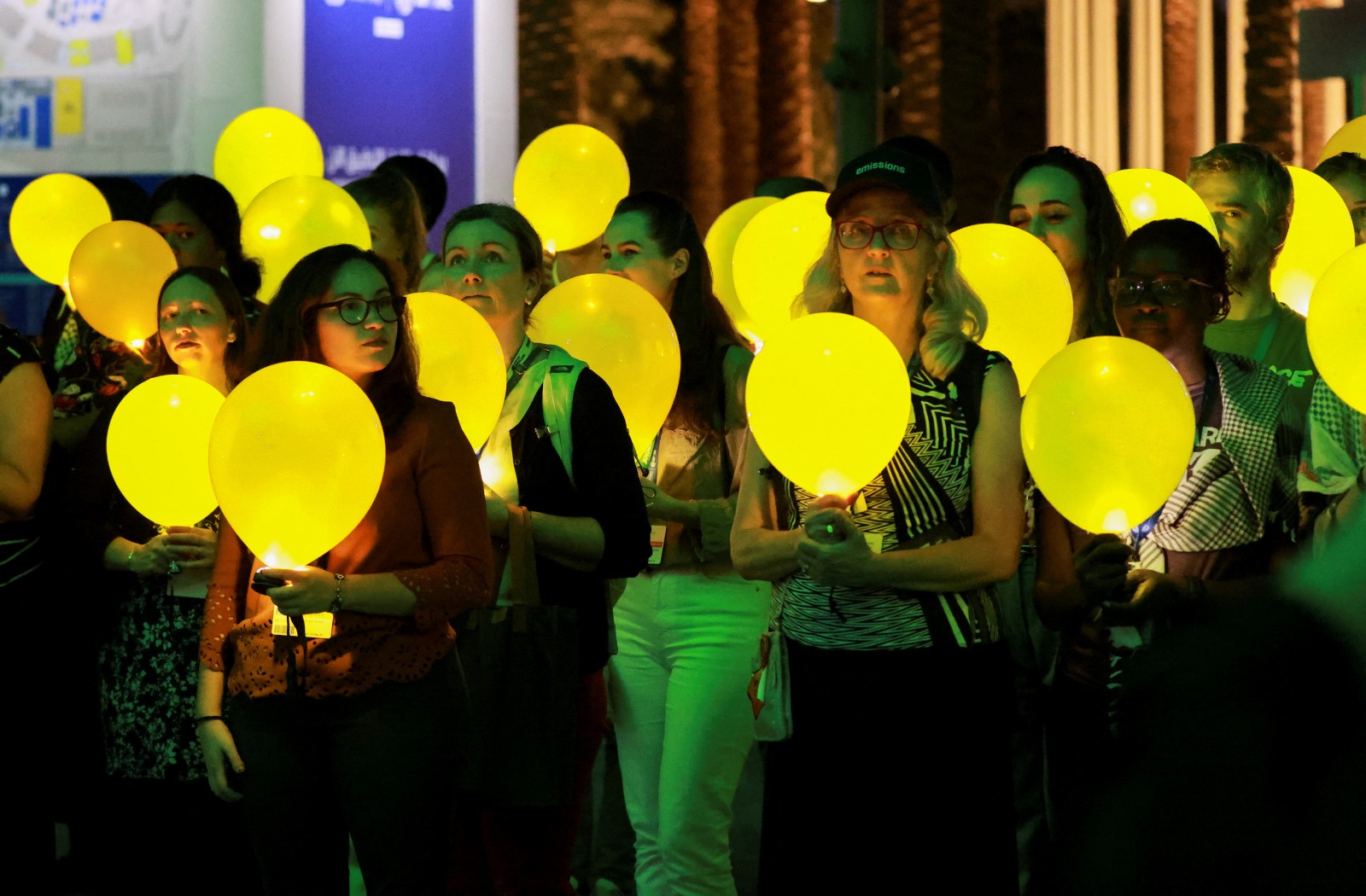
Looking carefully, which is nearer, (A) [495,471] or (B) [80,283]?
(A) [495,471]

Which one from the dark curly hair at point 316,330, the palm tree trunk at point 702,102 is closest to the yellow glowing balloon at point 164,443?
the dark curly hair at point 316,330

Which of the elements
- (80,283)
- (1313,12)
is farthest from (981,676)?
(1313,12)

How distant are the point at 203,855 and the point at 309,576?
1.43 metres

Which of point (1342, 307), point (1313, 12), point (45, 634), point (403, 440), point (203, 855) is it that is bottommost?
point (203, 855)

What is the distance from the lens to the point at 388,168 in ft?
16.9

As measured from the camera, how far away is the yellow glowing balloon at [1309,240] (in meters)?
4.12

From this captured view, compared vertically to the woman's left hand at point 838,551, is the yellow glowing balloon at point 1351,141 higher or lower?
higher

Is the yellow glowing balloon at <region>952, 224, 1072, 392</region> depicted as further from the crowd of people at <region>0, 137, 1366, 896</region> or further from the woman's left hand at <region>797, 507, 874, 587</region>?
the woman's left hand at <region>797, 507, 874, 587</region>

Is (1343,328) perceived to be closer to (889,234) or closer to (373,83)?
(889,234)

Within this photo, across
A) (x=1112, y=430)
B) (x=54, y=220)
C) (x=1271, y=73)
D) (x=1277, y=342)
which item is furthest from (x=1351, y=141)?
(x=54, y=220)

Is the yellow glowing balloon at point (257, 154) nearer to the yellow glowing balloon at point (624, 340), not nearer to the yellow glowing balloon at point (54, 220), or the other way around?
the yellow glowing balloon at point (54, 220)

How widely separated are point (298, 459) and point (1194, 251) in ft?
5.17

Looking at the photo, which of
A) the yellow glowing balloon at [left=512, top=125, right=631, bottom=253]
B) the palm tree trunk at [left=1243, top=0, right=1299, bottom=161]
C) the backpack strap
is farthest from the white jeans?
the palm tree trunk at [left=1243, top=0, right=1299, bottom=161]

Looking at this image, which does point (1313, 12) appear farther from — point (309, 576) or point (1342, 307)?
point (309, 576)
